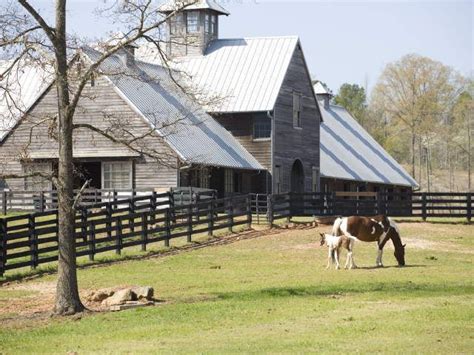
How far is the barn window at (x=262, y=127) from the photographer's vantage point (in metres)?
52.8

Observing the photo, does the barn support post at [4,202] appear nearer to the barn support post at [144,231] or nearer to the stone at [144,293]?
the barn support post at [144,231]

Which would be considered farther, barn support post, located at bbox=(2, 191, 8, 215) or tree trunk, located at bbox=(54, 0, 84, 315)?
barn support post, located at bbox=(2, 191, 8, 215)

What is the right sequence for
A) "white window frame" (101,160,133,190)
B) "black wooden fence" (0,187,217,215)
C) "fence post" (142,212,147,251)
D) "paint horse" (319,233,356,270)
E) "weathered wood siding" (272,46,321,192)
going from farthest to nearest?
"weathered wood siding" (272,46,321,192)
"white window frame" (101,160,133,190)
"black wooden fence" (0,187,217,215)
"fence post" (142,212,147,251)
"paint horse" (319,233,356,270)

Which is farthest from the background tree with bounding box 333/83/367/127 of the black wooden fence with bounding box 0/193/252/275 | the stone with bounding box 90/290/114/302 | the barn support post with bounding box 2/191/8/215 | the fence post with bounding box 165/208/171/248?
the stone with bounding box 90/290/114/302

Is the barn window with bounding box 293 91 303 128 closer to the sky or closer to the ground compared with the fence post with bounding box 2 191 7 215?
closer to the sky

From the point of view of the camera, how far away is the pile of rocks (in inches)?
851

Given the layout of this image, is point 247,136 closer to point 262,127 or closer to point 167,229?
point 262,127

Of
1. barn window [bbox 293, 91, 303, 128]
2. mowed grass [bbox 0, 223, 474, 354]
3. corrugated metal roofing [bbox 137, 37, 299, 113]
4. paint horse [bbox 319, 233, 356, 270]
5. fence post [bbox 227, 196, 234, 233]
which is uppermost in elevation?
corrugated metal roofing [bbox 137, 37, 299, 113]

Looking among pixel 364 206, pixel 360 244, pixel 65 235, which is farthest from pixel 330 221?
pixel 65 235

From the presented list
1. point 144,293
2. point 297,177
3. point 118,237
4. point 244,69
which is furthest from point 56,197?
point 144,293

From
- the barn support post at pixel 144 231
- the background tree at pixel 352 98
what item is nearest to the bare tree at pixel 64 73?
the barn support post at pixel 144 231

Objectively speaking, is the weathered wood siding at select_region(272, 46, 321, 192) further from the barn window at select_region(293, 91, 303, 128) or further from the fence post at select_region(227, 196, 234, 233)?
the fence post at select_region(227, 196, 234, 233)

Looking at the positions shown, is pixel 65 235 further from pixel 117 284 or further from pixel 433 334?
pixel 433 334

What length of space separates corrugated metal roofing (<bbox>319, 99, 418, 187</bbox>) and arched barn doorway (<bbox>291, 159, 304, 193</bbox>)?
305 centimetres
